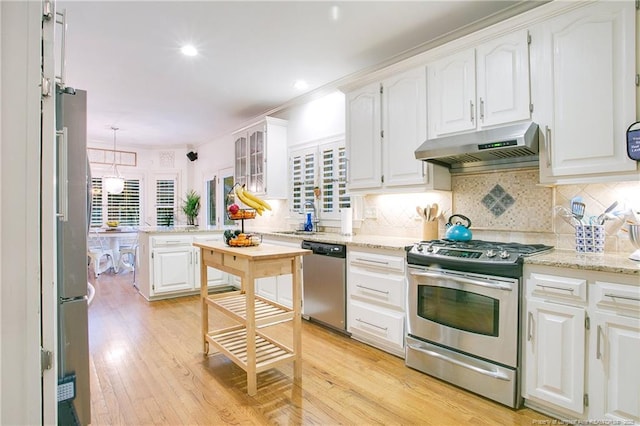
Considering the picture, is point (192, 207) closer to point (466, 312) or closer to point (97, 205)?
point (97, 205)

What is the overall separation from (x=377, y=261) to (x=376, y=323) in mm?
519

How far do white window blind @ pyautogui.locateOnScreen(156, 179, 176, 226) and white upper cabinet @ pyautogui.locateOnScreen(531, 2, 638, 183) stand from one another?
7.30 metres

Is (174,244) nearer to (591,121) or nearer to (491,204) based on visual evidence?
(491,204)

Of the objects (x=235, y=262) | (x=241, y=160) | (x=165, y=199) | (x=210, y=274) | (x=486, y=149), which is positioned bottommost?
(x=210, y=274)

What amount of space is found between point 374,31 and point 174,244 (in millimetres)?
3473

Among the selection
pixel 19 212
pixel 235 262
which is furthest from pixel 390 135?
pixel 19 212

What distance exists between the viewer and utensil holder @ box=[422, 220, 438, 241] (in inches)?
117

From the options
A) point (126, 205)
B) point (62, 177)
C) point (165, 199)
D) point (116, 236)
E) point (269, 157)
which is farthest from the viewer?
point (165, 199)

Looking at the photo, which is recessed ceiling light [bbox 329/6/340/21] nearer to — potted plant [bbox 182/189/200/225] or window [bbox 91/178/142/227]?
potted plant [bbox 182/189/200/225]

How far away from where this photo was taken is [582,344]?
1.75 meters

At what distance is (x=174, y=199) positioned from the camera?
770cm

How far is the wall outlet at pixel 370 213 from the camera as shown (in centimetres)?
357

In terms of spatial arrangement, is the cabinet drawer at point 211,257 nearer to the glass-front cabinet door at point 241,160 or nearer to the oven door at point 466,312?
the oven door at point 466,312

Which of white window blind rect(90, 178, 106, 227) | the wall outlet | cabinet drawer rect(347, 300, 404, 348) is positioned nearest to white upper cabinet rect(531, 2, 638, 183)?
cabinet drawer rect(347, 300, 404, 348)
